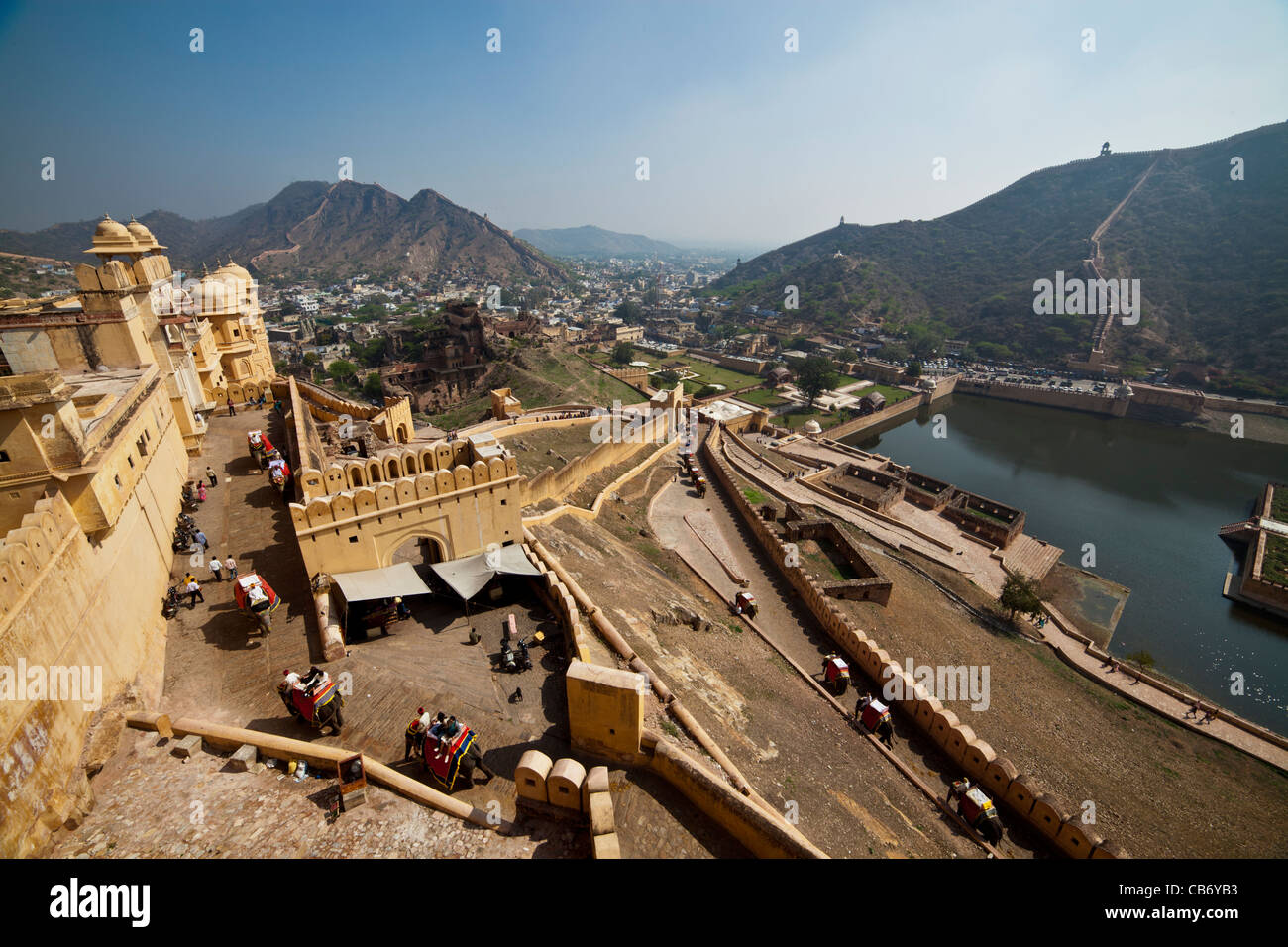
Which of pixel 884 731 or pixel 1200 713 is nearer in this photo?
pixel 884 731

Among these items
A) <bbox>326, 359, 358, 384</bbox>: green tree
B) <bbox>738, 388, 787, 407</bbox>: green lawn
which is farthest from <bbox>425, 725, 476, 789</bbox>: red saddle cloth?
<bbox>326, 359, 358, 384</bbox>: green tree

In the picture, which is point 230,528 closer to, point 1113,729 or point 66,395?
point 66,395

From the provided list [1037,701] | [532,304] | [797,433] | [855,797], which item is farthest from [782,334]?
[855,797]

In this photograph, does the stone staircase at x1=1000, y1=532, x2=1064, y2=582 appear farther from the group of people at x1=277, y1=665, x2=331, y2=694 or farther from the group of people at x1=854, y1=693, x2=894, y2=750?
the group of people at x1=277, y1=665, x2=331, y2=694

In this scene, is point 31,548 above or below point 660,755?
above

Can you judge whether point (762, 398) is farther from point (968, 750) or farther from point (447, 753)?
point (447, 753)

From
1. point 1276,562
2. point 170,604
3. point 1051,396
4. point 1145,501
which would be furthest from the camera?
point 1051,396

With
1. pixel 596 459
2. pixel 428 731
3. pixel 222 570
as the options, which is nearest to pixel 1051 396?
pixel 596 459
